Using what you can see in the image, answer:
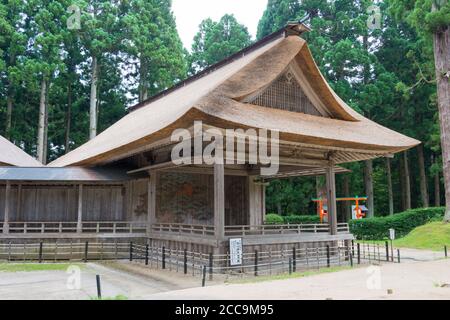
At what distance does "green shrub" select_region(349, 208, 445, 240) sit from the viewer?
→ 25266mm

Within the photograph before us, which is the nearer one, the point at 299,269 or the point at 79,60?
the point at 299,269

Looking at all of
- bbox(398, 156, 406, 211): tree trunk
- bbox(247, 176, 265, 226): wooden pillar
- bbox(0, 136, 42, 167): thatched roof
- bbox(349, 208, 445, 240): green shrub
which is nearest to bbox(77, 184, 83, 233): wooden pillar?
bbox(0, 136, 42, 167): thatched roof

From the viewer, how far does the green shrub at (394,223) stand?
82.9 feet

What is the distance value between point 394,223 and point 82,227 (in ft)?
60.2

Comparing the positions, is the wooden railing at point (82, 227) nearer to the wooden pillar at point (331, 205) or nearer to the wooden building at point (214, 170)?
the wooden building at point (214, 170)

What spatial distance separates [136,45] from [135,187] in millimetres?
17859

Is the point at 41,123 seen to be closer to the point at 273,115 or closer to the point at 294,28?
the point at 294,28

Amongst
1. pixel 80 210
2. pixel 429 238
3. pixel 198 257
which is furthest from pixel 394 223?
pixel 80 210

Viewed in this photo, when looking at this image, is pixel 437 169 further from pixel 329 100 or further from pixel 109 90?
pixel 109 90

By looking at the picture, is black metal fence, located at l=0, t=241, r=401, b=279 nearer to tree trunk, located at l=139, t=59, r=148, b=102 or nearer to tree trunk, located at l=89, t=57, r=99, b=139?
tree trunk, located at l=89, t=57, r=99, b=139

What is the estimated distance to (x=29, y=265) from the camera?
14.7 metres

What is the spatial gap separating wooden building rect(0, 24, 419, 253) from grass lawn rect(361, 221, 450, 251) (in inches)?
245
